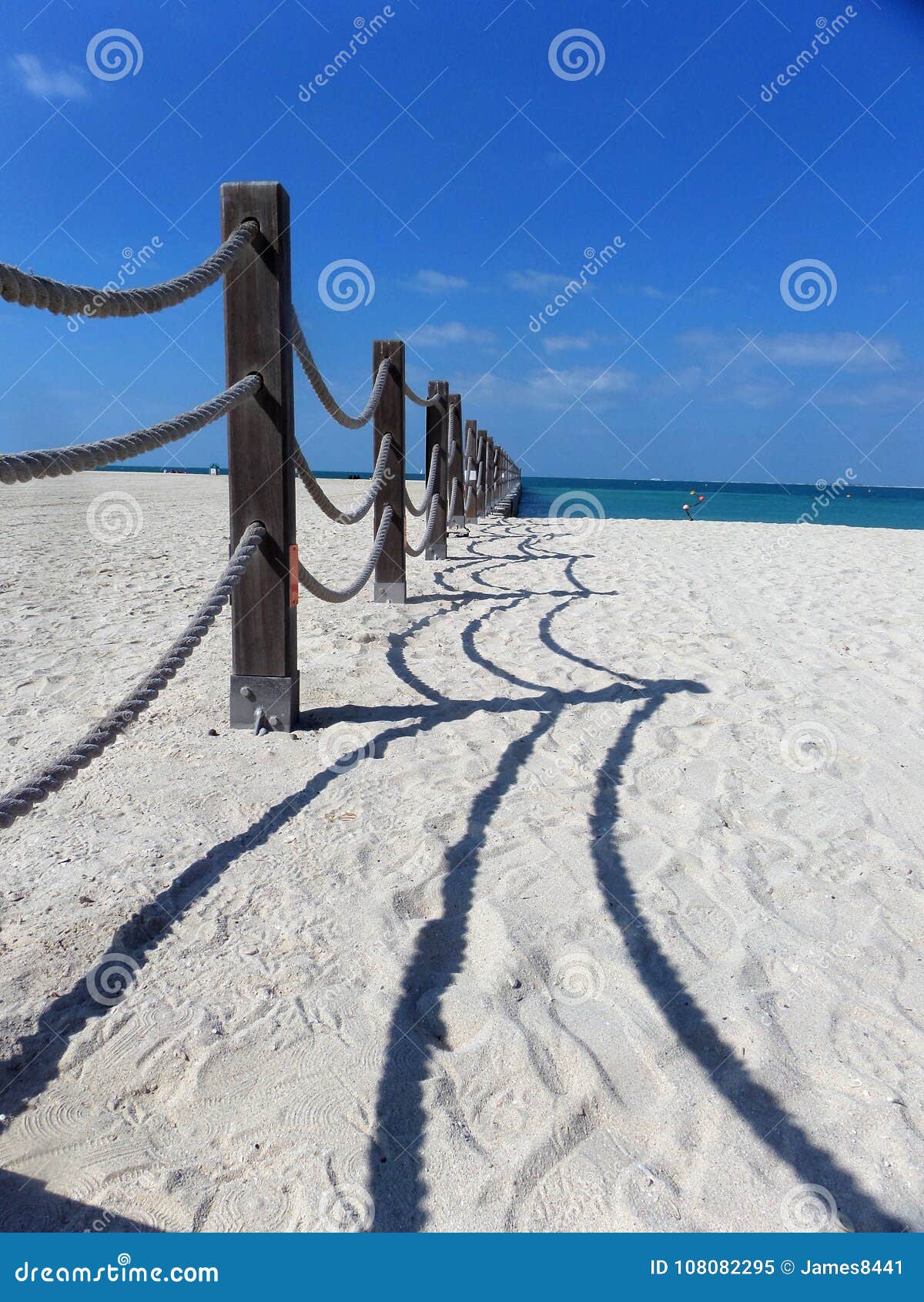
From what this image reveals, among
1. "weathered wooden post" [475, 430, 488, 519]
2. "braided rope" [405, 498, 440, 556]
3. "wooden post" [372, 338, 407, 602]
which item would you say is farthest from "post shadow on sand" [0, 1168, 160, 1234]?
"weathered wooden post" [475, 430, 488, 519]

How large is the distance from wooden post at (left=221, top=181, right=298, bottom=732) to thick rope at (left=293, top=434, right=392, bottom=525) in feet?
0.28

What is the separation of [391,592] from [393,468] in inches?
29.8

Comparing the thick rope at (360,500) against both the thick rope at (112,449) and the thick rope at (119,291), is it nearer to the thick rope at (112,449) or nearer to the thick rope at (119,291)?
the thick rope at (112,449)

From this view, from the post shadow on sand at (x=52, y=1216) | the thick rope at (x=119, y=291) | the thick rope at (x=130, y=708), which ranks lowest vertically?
the post shadow on sand at (x=52, y=1216)

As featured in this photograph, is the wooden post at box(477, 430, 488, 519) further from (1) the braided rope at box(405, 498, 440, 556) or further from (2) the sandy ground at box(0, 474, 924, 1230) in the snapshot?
(2) the sandy ground at box(0, 474, 924, 1230)

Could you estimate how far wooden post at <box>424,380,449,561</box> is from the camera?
621 cm

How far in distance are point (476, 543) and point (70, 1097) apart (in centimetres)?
766

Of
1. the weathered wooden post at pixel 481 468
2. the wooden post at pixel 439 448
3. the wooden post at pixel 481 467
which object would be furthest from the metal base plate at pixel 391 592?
the wooden post at pixel 481 467

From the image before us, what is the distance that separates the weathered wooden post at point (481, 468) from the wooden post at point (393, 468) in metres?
6.74

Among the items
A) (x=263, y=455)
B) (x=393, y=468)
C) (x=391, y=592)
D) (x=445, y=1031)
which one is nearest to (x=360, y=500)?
(x=393, y=468)

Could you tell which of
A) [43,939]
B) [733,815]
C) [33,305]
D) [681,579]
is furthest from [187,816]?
[681,579]

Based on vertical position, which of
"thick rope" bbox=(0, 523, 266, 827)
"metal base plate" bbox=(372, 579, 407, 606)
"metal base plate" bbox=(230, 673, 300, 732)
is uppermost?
"thick rope" bbox=(0, 523, 266, 827)

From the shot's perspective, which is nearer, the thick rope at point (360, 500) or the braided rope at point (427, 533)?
the thick rope at point (360, 500)

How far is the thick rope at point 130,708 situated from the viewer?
149cm
